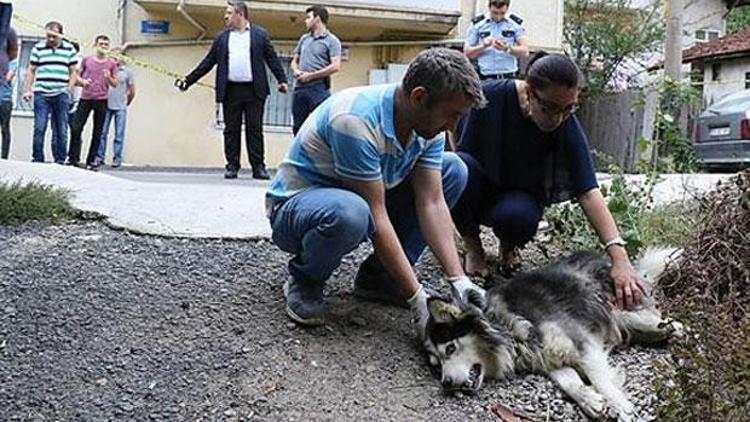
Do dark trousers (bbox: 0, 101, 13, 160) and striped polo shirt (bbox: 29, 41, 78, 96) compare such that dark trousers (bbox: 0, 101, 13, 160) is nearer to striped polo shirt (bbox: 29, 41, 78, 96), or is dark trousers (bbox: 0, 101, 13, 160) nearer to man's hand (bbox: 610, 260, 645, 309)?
striped polo shirt (bbox: 29, 41, 78, 96)

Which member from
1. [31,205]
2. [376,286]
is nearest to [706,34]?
[31,205]

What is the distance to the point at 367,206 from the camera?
136 inches

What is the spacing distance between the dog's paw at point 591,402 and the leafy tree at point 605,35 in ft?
51.8

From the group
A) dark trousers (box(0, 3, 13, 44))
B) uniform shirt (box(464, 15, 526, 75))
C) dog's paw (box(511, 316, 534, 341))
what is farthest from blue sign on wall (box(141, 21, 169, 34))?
dog's paw (box(511, 316, 534, 341))

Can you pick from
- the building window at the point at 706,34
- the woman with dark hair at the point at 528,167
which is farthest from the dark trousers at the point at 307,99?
the building window at the point at 706,34

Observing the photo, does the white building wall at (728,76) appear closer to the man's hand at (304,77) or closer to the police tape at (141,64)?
the police tape at (141,64)

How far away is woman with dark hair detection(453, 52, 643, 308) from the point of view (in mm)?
3809

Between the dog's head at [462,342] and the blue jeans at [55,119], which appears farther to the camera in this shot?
the blue jeans at [55,119]

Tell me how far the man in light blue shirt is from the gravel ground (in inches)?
8.2

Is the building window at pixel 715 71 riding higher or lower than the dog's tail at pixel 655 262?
higher

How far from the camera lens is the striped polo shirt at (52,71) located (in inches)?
445

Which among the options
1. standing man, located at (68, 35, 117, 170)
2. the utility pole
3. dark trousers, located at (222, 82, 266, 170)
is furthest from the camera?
standing man, located at (68, 35, 117, 170)

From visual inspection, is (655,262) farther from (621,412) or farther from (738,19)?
(738,19)

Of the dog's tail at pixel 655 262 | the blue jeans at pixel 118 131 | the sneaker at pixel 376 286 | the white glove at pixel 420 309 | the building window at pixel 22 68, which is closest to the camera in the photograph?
the white glove at pixel 420 309
